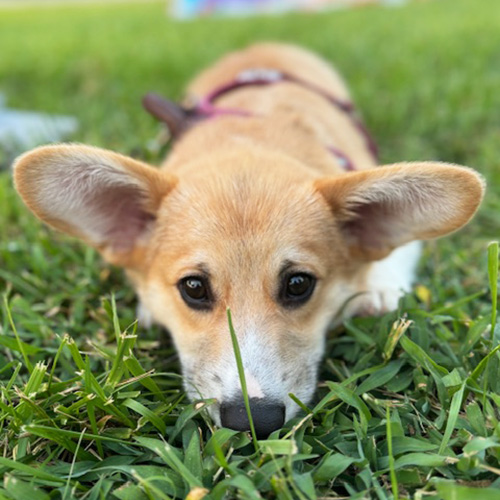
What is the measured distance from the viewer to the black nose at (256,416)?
185 centimetres

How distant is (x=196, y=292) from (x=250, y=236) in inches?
12.1

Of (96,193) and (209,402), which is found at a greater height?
(96,193)

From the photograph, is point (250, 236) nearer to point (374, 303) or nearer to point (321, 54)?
point (374, 303)

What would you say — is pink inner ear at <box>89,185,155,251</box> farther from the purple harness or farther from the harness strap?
the harness strap

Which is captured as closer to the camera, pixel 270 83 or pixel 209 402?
pixel 209 402

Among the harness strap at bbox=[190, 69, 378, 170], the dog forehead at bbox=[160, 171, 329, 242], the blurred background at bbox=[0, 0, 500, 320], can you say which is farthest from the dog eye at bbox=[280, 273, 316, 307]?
the harness strap at bbox=[190, 69, 378, 170]

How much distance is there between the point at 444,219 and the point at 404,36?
5679 mm

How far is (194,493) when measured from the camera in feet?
5.16

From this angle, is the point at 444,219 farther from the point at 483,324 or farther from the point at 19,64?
the point at 19,64

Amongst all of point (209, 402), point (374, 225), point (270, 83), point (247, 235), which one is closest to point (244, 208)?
point (247, 235)

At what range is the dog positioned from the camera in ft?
6.84

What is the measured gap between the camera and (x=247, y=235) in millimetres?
2180

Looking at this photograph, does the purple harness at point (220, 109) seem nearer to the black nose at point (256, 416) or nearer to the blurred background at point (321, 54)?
the blurred background at point (321, 54)

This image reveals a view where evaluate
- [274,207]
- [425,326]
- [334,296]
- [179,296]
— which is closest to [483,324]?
[425,326]
